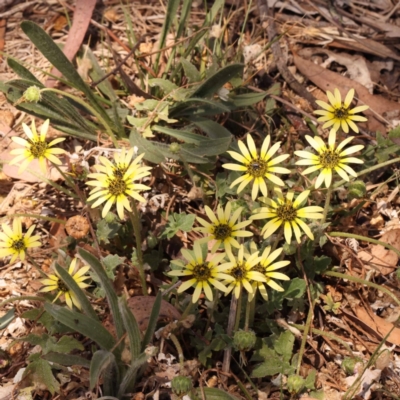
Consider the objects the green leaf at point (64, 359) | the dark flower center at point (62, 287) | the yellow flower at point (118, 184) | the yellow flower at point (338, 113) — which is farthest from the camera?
the yellow flower at point (338, 113)

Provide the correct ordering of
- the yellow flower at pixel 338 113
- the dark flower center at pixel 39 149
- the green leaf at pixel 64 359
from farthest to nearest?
the yellow flower at pixel 338 113
the dark flower center at pixel 39 149
the green leaf at pixel 64 359

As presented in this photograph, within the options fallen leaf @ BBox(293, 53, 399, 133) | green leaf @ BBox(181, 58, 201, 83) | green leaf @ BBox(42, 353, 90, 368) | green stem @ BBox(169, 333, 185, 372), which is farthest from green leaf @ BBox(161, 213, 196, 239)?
fallen leaf @ BBox(293, 53, 399, 133)

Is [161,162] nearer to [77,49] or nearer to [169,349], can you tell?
[169,349]

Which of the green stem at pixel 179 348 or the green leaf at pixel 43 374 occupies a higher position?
the green leaf at pixel 43 374

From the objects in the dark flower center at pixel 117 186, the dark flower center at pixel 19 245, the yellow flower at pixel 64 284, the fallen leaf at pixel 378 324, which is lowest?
the fallen leaf at pixel 378 324

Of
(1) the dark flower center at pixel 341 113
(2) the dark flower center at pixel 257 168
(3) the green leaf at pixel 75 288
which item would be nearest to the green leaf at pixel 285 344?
(2) the dark flower center at pixel 257 168

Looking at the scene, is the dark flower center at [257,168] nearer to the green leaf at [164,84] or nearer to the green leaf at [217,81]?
the green leaf at [217,81]

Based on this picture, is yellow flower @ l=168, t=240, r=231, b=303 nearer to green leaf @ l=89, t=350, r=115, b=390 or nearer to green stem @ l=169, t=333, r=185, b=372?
green stem @ l=169, t=333, r=185, b=372
